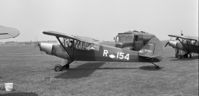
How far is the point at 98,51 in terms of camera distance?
48.1 ft

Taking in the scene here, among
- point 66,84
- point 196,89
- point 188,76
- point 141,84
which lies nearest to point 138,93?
point 141,84

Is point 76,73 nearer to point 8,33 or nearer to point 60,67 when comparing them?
point 60,67

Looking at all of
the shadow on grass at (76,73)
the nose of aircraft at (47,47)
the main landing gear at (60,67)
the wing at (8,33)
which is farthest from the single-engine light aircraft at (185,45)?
the wing at (8,33)

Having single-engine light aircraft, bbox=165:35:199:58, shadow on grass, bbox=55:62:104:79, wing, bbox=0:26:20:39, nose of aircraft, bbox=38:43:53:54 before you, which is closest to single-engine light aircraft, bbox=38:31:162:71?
nose of aircraft, bbox=38:43:53:54

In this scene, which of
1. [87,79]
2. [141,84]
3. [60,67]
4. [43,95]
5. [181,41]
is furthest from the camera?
[181,41]

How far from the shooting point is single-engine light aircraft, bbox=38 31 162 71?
14.2m

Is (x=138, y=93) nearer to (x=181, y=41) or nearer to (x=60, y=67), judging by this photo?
(x=60, y=67)

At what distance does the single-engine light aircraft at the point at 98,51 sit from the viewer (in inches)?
559

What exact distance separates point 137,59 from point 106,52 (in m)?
1.86

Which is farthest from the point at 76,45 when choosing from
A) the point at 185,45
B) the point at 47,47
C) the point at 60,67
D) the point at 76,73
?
the point at 185,45

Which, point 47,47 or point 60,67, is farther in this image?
point 47,47

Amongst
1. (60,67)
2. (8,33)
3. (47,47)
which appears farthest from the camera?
(47,47)

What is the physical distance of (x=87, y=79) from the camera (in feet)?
37.6

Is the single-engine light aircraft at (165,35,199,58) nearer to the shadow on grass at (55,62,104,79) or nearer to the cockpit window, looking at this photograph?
the cockpit window
